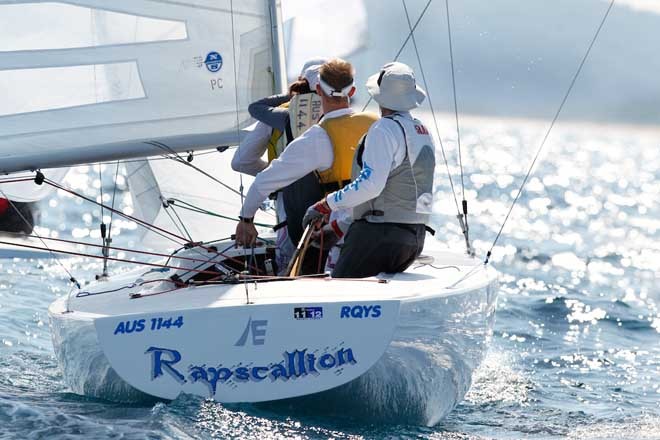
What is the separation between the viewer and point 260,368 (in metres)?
3.90

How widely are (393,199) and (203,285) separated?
712 millimetres

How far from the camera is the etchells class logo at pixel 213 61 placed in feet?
17.5

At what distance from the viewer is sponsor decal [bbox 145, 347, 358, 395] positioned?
3889mm

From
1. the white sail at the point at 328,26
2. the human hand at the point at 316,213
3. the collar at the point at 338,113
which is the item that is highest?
the white sail at the point at 328,26

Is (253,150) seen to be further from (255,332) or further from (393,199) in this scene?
(255,332)

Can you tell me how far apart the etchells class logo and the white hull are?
144 centimetres

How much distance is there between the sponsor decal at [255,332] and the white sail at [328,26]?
258cm

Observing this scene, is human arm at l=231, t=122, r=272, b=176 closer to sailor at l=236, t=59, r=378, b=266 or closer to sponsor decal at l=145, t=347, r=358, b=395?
sailor at l=236, t=59, r=378, b=266

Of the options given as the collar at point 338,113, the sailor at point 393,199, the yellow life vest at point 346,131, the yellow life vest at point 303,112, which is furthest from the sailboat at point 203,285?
the collar at point 338,113

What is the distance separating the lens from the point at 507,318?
26.5ft

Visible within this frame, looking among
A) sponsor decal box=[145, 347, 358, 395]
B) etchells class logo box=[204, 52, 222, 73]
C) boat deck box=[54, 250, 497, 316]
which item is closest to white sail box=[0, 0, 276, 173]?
etchells class logo box=[204, 52, 222, 73]

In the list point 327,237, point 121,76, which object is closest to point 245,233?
point 327,237

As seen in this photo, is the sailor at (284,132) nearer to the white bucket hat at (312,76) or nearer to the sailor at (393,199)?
the white bucket hat at (312,76)

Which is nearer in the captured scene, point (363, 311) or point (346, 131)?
point (363, 311)
